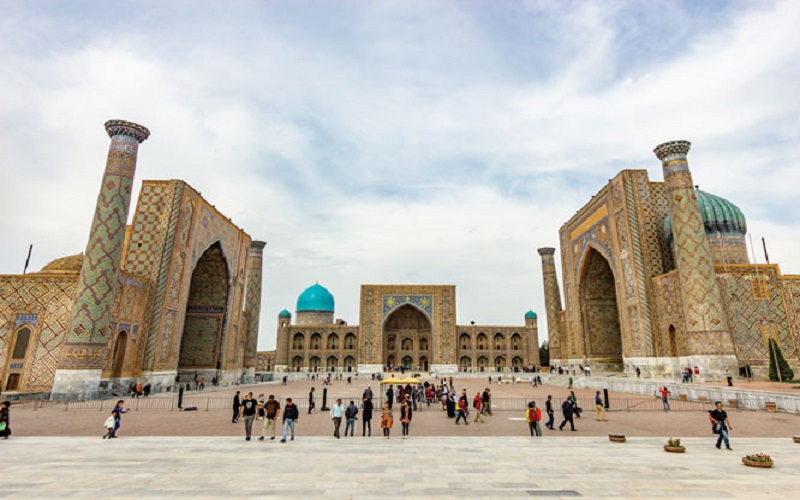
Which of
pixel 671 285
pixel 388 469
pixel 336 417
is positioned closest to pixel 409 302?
pixel 671 285

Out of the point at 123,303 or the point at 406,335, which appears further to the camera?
the point at 406,335

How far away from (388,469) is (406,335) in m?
45.8

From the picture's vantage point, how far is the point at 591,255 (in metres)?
32.6

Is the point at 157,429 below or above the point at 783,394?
below

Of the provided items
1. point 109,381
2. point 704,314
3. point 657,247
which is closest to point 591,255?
point 657,247

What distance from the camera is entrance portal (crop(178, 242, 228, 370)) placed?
28.6 metres

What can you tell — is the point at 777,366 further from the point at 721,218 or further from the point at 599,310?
the point at 599,310

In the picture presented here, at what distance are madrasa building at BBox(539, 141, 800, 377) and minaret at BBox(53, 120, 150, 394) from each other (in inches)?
1038

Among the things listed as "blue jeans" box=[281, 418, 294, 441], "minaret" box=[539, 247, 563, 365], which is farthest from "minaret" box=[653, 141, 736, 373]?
"blue jeans" box=[281, 418, 294, 441]

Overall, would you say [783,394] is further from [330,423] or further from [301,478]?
[301,478]

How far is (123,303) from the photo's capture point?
65.8 ft

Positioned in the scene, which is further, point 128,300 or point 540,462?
point 128,300

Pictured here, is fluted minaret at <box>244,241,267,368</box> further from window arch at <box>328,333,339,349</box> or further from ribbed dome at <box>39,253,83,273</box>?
window arch at <box>328,333,339,349</box>

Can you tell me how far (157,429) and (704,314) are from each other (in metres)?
22.7
